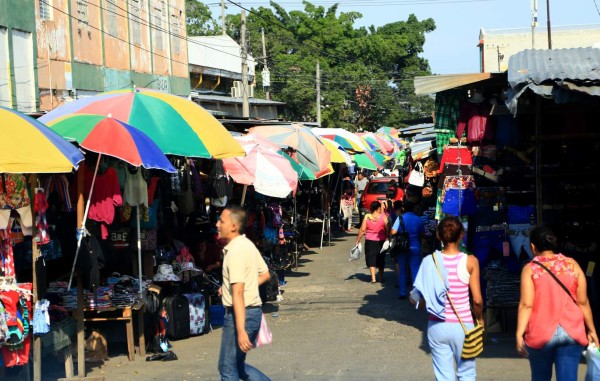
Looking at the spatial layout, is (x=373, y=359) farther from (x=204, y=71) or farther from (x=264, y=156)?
(x=204, y=71)

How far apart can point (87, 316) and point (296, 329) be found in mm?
3154

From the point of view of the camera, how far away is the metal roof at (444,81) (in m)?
10.0

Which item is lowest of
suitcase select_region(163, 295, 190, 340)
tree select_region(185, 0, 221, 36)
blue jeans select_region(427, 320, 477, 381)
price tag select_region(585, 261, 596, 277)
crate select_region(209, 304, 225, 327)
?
crate select_region(209, 304, 225, 327)

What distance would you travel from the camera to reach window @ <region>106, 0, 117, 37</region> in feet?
97.3

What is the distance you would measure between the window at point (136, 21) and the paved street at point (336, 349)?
1954cm

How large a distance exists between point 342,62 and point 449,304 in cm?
5638

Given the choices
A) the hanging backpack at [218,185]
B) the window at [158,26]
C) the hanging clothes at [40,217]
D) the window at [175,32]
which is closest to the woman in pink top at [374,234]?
the hanging backpack at [218,185]

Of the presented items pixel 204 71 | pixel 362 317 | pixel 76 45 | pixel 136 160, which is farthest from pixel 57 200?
pixel 204 71

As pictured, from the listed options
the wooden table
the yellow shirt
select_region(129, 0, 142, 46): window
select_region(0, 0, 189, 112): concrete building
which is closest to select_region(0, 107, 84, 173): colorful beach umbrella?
the yellow shirt

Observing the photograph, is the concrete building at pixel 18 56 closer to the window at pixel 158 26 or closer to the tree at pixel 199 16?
the window at pixel 158 26

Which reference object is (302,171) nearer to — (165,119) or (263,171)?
(263,171)

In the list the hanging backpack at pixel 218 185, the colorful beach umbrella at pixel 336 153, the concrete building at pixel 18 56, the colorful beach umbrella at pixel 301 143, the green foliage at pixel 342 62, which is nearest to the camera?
the hanging backpack at pixel 218 185

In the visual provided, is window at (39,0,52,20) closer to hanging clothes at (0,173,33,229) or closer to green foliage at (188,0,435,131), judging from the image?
hanging clothes at (0,173,33,229)

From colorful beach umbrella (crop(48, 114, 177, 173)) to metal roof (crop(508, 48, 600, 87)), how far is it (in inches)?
157
